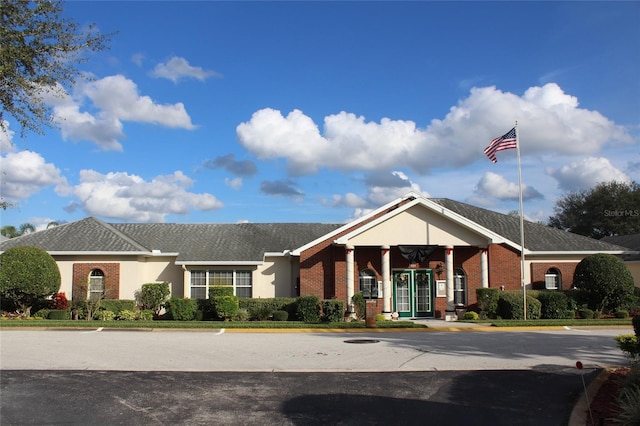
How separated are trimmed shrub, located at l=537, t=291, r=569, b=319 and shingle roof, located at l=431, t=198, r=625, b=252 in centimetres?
381

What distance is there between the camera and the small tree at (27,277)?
2430 centimetres

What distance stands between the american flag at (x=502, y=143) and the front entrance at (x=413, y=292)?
6.37 m

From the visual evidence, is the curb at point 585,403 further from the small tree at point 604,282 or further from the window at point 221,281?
the window at point 221,281

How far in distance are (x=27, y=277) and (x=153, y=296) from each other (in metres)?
5.45

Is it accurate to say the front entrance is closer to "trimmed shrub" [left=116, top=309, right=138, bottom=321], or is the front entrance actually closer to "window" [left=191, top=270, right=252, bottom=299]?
"window" [left=191, top=270, right=252, bottom=299]

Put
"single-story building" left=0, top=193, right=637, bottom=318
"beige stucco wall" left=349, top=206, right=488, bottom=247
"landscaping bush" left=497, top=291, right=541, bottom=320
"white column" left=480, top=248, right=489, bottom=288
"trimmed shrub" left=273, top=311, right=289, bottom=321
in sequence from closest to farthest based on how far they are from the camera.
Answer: "landscaping bush" left=497, top=291, right=541, bottom=320 < "trimmed shrub" left=273, top=311, right=289, bottom=321 < "beige stucco wall" left=349, top=206, right=488, bottom=247 < "single-story building" left=0, top=193, right=637, bottom=318 < "white column" left=480, top=248, right=489, bottom=288

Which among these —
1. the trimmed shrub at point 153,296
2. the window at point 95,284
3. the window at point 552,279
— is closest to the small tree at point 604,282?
the window at point 552,279

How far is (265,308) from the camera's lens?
25.8m

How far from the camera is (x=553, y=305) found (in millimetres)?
25047

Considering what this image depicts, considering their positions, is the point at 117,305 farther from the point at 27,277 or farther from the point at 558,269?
the point at 558,269

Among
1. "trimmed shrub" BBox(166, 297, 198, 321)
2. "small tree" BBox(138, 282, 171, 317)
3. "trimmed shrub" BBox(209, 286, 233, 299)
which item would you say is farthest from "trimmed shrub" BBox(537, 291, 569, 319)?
"small tree" BBox(138, 282, 171, 317)

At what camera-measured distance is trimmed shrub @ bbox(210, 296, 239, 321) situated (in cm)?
2473

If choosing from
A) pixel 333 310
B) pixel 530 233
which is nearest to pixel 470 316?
pixel 333 310

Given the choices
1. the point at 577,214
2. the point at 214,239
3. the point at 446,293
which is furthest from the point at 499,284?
the point at 577,214
